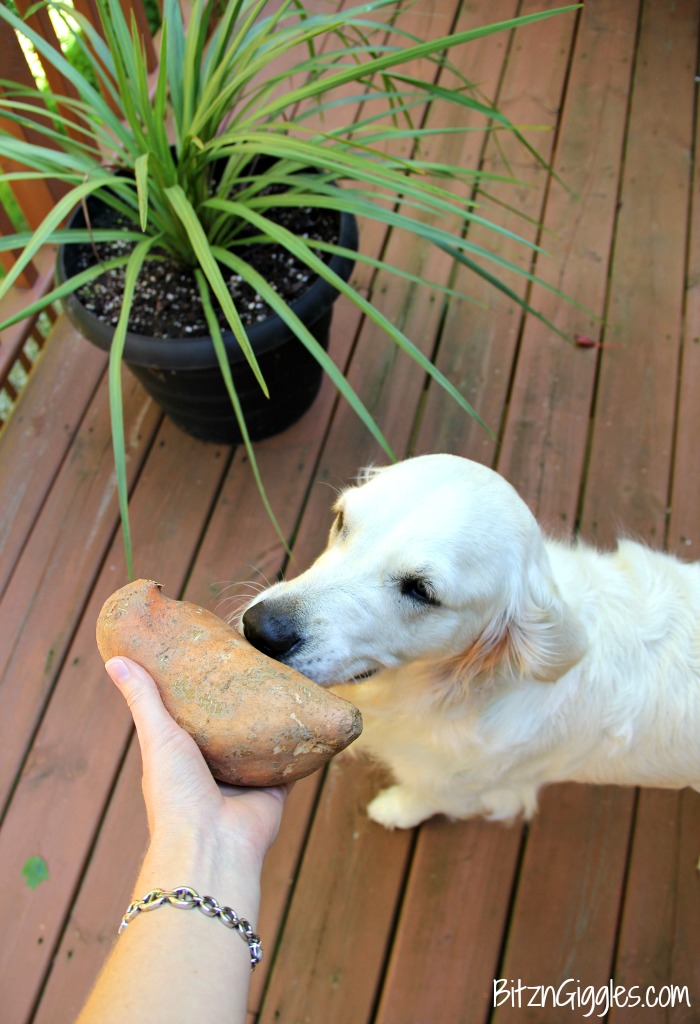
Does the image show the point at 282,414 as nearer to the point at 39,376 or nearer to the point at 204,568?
the point at 204,568

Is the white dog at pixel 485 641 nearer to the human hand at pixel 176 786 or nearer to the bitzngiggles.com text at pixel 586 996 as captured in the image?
the human hand at pixel 176 786

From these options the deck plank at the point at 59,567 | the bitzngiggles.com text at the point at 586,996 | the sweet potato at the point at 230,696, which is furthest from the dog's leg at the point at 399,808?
the deck plank at the point at 59,567

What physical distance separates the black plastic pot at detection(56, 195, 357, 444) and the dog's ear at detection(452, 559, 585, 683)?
3.00ft

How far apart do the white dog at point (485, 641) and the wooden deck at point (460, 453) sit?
0.92 ft

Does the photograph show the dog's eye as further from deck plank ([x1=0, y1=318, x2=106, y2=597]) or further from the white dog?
deck plank ([x1=0, y1=318, x2=106, y2=597])

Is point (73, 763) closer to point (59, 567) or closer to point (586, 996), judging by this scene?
point (59, 567)

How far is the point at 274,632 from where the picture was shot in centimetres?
119

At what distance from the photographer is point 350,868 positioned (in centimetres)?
180

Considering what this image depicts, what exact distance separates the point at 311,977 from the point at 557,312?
212 cm

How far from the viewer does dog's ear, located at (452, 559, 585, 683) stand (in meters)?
1.23

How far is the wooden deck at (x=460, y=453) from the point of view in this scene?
1719 mm

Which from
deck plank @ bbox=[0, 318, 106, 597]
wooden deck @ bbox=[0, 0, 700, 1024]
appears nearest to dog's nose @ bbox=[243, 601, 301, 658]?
wooden deck @ bbox=[0, 0, 700, 1024]

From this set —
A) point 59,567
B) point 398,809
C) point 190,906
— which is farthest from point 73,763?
point 190,906

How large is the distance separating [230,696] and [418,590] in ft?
1.16
